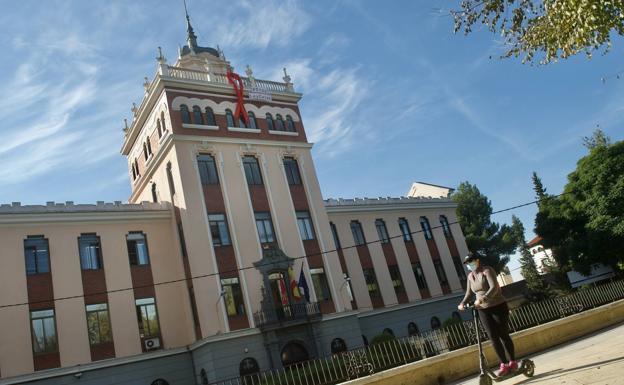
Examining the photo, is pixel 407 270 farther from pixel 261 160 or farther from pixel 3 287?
pixel 3 287

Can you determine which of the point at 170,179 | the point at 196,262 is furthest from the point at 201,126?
the point at 196,262

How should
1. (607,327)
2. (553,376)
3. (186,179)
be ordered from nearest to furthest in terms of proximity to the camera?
(553,376) → (607,327) → (186,179)

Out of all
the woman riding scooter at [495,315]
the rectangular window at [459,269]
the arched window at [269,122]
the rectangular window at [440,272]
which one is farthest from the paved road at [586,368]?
the rectangular window at [459,269]

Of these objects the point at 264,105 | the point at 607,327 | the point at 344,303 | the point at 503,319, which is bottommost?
the point at 607,327

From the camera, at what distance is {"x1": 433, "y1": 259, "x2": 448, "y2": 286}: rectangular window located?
37756mm

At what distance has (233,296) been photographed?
2552 cm

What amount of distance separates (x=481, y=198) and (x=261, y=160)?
106 ft

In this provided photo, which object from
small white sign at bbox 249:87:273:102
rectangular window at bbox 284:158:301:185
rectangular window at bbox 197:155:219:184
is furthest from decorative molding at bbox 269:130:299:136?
rectangular window at bbox 197:155:219:184

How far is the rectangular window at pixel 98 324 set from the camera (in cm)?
2342

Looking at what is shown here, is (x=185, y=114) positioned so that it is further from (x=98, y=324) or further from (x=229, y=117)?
(x=98, y=324)

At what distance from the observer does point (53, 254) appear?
944 inches

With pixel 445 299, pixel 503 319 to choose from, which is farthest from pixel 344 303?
pixel 503 319

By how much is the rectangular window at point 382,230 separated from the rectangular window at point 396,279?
2.04 metres

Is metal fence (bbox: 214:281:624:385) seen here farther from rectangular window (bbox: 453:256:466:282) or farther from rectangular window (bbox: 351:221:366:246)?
rectangular window (bbox: 453:256:466:282)
